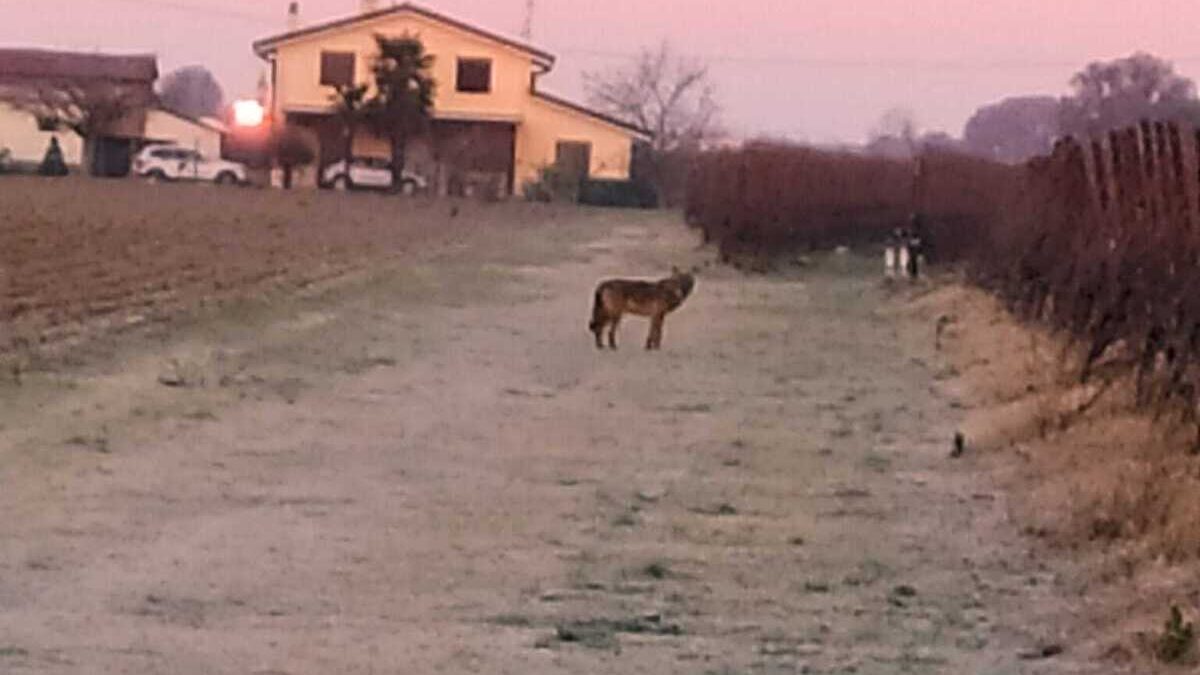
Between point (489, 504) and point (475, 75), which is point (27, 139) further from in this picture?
point (489, 504)

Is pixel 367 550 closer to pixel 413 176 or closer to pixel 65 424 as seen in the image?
pixel 65 424

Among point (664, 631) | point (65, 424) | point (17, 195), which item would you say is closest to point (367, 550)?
point (664, 631)

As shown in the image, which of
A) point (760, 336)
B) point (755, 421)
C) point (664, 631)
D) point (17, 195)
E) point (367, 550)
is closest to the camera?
point (664, 631)

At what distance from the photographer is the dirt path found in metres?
8.24

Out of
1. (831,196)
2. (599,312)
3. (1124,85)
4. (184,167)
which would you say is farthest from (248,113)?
(599,312)

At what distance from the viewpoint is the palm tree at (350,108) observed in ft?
264

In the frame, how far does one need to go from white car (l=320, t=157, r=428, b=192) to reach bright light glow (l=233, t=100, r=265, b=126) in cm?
409

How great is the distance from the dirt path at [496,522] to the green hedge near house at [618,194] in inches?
2404

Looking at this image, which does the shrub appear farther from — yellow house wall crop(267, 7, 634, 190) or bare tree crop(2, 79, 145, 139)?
bare tree crop(2, 79, 145, 139)

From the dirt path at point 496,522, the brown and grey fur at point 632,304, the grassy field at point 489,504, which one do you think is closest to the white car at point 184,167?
the grassy field at point 489,504

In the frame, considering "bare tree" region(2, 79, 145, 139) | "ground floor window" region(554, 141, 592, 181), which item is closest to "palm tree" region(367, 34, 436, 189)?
"ground floor window" region(554, 141, 592, 181)

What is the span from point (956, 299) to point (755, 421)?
14434 millimetres

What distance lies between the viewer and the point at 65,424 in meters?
13.9

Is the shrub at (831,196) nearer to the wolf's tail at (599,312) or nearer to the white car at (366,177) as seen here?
the wolf's tail at (599,312)
